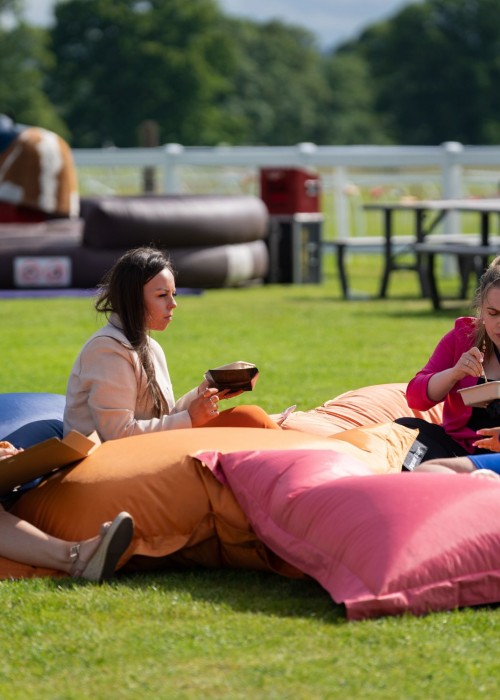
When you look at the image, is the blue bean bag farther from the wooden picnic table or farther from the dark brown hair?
the wooden picnic table

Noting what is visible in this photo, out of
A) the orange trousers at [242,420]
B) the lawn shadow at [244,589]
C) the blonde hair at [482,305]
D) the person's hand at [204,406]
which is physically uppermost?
the blonde hair at [482,305]

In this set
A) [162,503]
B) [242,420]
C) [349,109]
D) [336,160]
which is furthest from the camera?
[349,109]

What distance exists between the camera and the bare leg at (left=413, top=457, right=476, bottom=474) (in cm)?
505

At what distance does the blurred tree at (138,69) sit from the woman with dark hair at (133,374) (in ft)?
226

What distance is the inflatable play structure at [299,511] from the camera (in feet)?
14.2

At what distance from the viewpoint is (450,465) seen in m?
5.09

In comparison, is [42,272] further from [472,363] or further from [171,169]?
[472,363]

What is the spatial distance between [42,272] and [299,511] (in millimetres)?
11036

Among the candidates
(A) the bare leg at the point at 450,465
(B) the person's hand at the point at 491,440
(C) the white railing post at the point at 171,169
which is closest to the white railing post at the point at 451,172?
(C) the white railing post at the point at 171,169

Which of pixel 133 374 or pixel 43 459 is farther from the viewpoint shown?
pixel 133 374

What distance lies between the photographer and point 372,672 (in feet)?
12.6

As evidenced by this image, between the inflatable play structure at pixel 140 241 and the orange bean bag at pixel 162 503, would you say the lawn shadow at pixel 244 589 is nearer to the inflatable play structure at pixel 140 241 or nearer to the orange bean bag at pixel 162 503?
the orange bean bag at pixel 162 503

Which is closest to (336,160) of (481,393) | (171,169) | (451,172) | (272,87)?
(451,172)

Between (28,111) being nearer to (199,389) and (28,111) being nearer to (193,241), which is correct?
(193,241)
